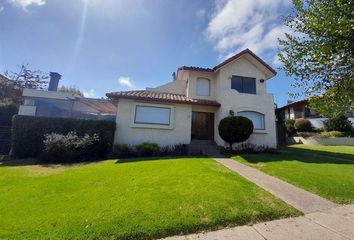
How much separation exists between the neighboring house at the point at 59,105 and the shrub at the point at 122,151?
759 centimetres

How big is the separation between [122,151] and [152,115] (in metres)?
3.96

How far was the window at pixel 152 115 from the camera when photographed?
16.8m

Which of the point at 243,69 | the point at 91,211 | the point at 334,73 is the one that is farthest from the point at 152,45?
the point at 91,211

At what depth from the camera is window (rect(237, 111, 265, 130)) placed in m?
18.3

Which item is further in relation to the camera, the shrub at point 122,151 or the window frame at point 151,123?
the window frame at point 151,123

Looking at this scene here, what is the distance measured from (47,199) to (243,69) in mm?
18193

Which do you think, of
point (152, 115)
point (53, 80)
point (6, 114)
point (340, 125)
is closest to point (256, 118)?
point (152, 115)

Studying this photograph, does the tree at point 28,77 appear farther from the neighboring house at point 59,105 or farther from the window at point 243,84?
the window at point 243,84

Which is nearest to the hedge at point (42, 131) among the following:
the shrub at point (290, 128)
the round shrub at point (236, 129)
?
the round shrub at point (236, 129)

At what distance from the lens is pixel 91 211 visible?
17.2ft

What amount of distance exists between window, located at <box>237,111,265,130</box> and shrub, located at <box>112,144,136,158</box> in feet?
32.9

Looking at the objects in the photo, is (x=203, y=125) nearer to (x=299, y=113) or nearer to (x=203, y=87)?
(x=203, y=87)

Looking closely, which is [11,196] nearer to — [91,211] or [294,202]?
[91,211]

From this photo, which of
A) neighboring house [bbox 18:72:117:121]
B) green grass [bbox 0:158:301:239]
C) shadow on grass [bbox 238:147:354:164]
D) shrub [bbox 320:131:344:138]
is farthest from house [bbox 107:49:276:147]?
shrub [bbox 320:131:344:138]
